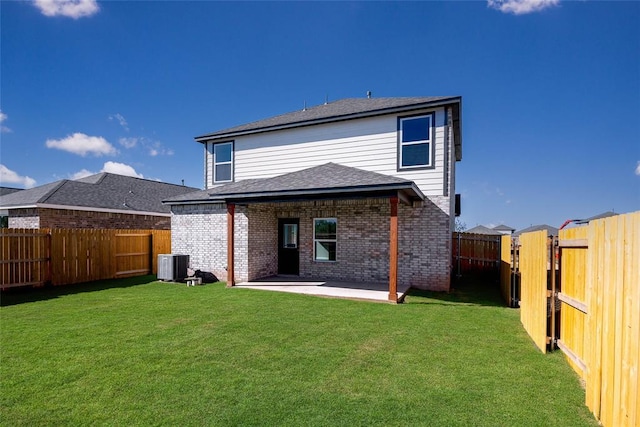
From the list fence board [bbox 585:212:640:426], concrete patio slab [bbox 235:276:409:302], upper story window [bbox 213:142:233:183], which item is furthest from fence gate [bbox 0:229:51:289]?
fence board [bbox 585:212:640:426]

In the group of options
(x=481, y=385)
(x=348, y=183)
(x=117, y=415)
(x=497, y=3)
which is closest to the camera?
(x=117, y=415)

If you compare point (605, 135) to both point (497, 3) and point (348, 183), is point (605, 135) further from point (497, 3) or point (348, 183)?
point (348, 183)

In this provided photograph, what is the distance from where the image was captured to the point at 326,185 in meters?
8.72

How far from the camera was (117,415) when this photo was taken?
298 centimetres

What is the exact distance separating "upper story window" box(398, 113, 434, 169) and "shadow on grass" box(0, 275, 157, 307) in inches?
419

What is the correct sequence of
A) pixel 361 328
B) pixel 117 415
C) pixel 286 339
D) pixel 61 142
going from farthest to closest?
pixel 61 142, pixel 361 328, pixel 286 339, pixel 117 415

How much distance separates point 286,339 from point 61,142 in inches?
1438

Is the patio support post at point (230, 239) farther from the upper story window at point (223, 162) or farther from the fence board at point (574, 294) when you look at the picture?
the fence board at point (574, 294)

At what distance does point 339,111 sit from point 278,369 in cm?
1006

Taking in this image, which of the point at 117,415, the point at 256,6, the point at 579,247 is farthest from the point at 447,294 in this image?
the point at 256,6

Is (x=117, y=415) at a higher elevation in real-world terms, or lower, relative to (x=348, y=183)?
lower

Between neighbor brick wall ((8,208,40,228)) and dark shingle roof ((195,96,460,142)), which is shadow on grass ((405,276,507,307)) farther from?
neighbor brick wall ((8,208,40,228))

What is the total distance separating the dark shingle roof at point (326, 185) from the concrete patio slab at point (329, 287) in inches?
116

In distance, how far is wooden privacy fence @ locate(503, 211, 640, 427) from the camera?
2334 millimetres
